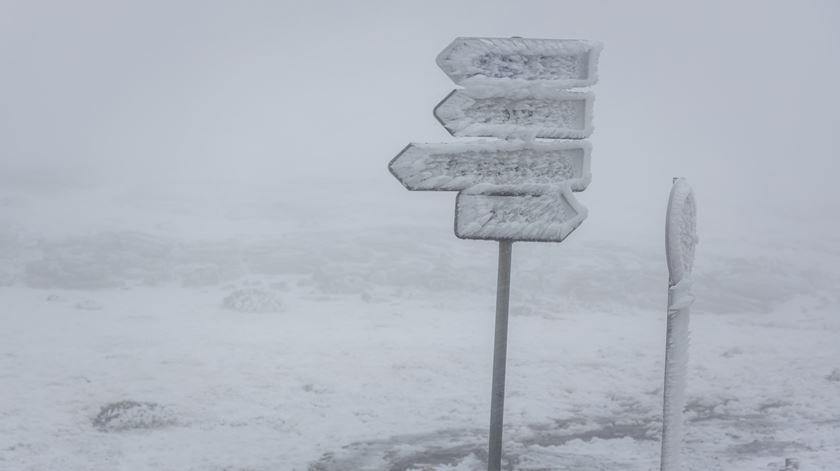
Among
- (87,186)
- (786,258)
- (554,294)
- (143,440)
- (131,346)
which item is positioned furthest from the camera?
(87,186)

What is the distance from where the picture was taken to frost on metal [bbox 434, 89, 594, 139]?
3840 mm

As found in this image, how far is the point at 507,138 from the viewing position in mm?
3885

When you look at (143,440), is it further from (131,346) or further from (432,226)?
(432,226)

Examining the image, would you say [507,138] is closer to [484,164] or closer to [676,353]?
[484,164]

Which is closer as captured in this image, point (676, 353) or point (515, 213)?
point (676, 353)

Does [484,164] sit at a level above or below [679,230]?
above

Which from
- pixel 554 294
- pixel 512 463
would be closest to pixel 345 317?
pixel 554 294

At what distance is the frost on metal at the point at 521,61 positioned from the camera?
3.82 meters

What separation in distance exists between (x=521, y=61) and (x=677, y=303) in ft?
4.94

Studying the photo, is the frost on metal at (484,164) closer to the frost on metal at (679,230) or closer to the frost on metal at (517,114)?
the frost on metal at (517,114)

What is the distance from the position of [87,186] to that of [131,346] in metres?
19.6

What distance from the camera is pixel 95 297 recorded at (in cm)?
1323

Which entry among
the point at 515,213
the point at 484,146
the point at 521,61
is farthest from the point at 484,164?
the point at 521,61

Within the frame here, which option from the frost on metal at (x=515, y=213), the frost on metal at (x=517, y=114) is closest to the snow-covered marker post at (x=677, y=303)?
the frost on metal at (x=515, y=213)
